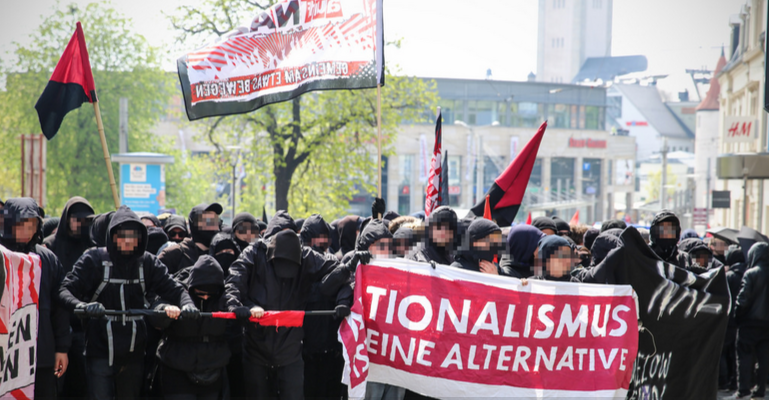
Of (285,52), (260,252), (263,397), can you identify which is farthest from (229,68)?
(263,397)

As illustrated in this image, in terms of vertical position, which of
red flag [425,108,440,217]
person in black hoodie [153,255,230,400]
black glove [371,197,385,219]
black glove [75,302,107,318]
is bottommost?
person in black hoodie [153,255,230,400]

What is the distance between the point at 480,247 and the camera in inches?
219

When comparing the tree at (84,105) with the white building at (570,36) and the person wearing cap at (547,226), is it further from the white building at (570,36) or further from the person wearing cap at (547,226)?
the white building at (570,36)

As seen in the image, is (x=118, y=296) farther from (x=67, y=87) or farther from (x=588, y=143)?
(x=588, y=143)

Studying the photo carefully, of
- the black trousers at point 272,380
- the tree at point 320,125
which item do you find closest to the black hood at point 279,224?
the black trousers at point 272,380

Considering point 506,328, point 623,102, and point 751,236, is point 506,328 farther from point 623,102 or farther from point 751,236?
point 623,102

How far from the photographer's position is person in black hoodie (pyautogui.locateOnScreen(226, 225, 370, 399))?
17.9 feet

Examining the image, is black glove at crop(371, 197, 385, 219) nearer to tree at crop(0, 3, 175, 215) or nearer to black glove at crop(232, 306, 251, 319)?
black glove at crop(232, 306, 251, 319)

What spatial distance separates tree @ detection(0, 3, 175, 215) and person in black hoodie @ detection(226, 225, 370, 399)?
2528 centimetres

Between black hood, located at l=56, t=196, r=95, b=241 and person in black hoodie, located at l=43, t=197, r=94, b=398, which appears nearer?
person in black hoodie, located at l=43, t=197, r=94, b=398

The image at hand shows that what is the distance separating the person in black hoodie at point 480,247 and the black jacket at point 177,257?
254 cm

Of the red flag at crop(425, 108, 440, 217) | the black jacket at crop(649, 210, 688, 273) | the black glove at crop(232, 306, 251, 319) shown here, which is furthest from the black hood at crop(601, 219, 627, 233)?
the black glove at crop(232, 306, 251, 319)

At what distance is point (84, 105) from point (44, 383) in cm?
2567

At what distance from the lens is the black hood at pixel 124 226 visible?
5164 mm
